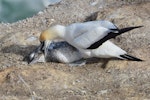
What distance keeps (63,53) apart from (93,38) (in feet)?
1.94

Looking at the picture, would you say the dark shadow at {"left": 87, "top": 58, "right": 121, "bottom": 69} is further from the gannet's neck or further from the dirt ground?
the gannet's neck

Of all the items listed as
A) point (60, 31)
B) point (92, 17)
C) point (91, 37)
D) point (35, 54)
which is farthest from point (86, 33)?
point (92, 17)

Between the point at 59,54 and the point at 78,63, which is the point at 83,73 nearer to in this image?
the point at 78,63

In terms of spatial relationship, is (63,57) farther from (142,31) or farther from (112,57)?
(142,31)

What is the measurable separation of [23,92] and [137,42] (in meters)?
2.14

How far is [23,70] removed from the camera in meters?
6.77

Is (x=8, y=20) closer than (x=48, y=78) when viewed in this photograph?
No

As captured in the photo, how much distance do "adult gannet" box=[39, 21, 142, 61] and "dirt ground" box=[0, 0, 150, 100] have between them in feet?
0.42

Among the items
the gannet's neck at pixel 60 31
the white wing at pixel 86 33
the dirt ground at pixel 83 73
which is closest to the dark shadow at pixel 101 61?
the dirt ground at pixel 83 73

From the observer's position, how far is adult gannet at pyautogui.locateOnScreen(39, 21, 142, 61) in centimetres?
698

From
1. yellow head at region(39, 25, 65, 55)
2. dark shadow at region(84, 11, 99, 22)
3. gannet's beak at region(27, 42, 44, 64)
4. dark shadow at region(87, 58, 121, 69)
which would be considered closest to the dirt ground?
dark shadow at region(87, 58, 121, 69)

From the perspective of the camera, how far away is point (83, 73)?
6832 mm

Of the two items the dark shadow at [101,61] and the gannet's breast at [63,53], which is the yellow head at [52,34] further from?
the dark shadow at [101,61]

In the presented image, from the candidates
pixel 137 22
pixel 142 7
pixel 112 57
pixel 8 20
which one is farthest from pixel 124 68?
pixel 8 20
